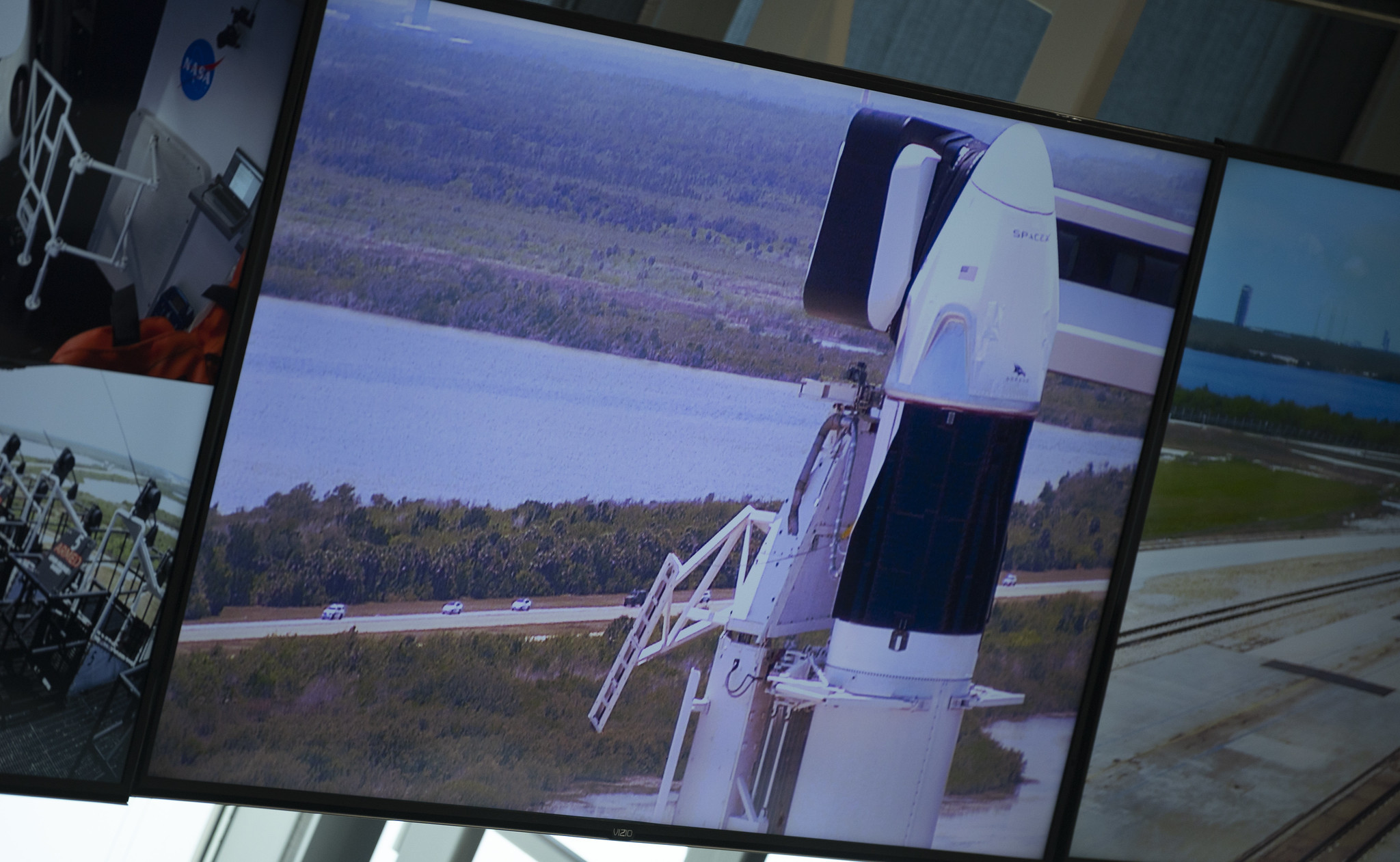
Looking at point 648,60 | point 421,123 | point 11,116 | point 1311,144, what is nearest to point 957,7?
point 1311,144

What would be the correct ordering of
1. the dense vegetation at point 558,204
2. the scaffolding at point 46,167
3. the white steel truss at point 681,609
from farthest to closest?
the white steel truss at point 681,609
the dense vegetation at point 558,204
the scaffolding at point 46,167

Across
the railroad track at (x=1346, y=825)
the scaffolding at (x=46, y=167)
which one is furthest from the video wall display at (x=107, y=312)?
the railroad track at (x=1346, y=825)

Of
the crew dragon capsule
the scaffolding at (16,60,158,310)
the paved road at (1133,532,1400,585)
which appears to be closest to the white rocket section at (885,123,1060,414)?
the crew dragon capsule

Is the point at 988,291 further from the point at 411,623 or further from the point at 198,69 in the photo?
the point at 198,69

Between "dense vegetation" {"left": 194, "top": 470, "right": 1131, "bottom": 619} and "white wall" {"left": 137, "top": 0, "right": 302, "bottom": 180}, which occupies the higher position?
"white wall" {"left": 137, "top": 0, "right": 302, "bottom": 180}

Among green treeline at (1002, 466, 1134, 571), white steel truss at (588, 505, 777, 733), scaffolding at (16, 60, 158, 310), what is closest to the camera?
scaffolding at (16, 60, 158, 310)

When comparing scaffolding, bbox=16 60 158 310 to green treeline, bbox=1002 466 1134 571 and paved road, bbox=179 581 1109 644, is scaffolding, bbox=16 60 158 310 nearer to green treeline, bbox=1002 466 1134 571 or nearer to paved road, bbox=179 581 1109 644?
paved road, bbox=179 581 1109 644

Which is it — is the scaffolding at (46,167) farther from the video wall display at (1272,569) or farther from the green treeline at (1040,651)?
the video wall display at (1272,569)

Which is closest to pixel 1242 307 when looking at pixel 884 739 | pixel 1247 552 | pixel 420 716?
pixel 1247 552
